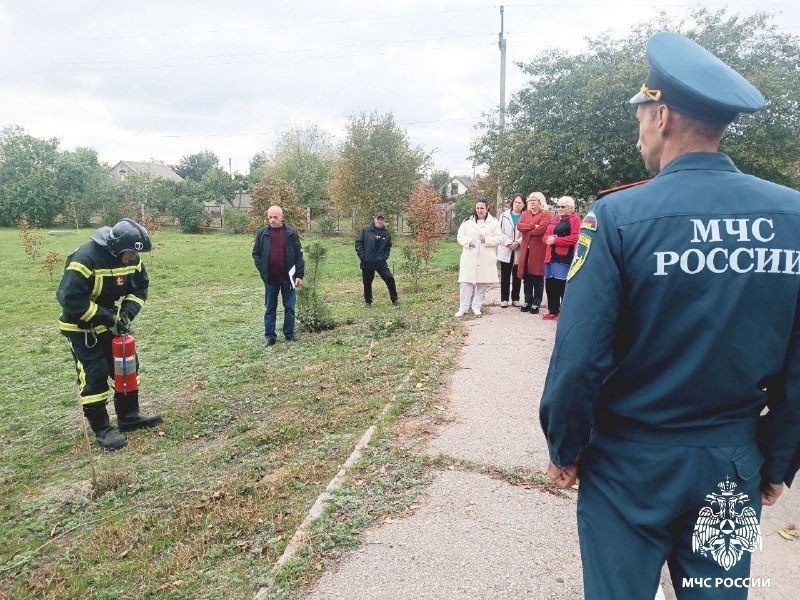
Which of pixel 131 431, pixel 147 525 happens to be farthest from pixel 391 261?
pixel 147 525

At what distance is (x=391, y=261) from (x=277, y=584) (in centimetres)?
1765

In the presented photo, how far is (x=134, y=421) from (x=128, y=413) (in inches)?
4.0

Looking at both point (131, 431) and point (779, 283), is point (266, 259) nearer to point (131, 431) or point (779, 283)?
point (131, 431)

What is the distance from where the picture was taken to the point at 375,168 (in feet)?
102

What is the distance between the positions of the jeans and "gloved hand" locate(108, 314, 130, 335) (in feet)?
10.1

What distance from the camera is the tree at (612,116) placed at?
13.4 m

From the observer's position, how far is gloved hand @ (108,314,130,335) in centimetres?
555

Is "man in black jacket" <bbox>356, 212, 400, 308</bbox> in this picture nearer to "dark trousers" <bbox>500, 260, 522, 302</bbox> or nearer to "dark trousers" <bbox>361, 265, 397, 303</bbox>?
"dark trousers" <bbox>361, 265, 397, 303</bbox>

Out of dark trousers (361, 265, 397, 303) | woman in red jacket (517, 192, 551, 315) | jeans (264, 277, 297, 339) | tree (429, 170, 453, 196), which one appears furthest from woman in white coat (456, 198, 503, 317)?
tree (429, 170, 453, 196)

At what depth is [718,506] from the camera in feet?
5.18

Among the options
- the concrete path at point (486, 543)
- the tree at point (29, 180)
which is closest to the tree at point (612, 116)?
the concrete path at point (486, 543)

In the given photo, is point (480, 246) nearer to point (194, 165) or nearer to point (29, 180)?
point (29, 180)

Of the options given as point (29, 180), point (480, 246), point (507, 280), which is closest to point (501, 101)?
point (507, 280)

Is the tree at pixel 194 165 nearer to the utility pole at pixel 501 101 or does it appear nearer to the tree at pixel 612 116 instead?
the utility pole at pixel 501 101
